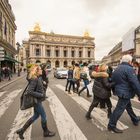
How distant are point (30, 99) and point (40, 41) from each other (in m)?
97.3

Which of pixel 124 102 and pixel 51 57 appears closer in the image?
pixel 124 102

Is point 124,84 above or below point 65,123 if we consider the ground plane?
above

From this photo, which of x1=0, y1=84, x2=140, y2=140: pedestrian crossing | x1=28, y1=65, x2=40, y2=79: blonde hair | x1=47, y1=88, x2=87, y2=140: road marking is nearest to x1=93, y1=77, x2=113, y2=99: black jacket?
x1=0, y1=84, x2=140, y2=140: pedestrian crossing

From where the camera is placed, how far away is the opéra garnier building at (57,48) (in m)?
98.0

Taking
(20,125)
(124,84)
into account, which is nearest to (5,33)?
(20,125)

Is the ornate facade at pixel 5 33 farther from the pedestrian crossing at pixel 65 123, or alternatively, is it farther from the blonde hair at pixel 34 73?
the blonde hair at pixel 34 73

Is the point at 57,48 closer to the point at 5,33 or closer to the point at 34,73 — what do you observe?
the point at 5,33

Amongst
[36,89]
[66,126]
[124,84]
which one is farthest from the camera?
[66,126]

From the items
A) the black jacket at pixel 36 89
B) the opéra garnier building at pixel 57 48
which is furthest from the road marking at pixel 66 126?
the opéra garnier building at pixel 57 48

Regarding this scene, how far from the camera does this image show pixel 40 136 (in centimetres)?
428

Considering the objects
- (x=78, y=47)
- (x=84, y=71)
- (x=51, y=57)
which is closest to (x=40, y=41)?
(x=51, y=57)

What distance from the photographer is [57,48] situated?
4168 inches

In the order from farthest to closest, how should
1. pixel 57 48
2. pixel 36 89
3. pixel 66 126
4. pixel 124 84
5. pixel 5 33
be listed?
pixel 57 48, pixel 5 33, pixel 66 126, pixel 124 84, pixel 36 89

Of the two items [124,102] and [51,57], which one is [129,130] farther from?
[51,57]
